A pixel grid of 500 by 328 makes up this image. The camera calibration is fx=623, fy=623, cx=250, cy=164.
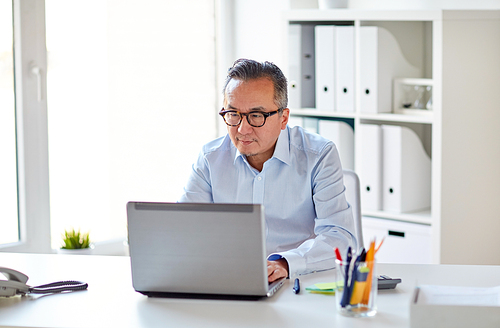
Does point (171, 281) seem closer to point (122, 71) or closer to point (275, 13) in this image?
point (122, 71)

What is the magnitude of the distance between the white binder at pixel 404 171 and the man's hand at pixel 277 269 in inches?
54.9

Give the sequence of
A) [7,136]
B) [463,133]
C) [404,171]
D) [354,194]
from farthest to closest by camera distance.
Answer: [7,136], [404,171], [463,133], [354,194]

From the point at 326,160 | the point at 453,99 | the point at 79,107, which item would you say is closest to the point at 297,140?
the point at 326,160

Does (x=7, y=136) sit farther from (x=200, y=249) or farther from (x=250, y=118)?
(x=200, y=249)

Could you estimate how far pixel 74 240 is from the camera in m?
3.02

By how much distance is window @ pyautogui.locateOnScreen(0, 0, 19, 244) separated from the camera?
2918 mm

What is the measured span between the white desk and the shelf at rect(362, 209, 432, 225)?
119cm

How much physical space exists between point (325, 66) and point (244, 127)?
52.5 inches

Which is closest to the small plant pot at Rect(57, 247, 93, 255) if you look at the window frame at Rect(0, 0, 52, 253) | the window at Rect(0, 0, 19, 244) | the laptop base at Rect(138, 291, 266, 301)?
the window frame at Rect(0, 0, 52, 253)

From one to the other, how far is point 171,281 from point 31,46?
1.96 m

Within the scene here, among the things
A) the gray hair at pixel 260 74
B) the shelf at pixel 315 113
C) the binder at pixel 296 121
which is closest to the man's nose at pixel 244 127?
the gray hair at pixel 260 74

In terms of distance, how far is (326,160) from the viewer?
6.34 ft

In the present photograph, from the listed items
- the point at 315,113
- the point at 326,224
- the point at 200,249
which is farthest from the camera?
the point at 315,113

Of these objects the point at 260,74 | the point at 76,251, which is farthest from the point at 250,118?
the point at 76,251
